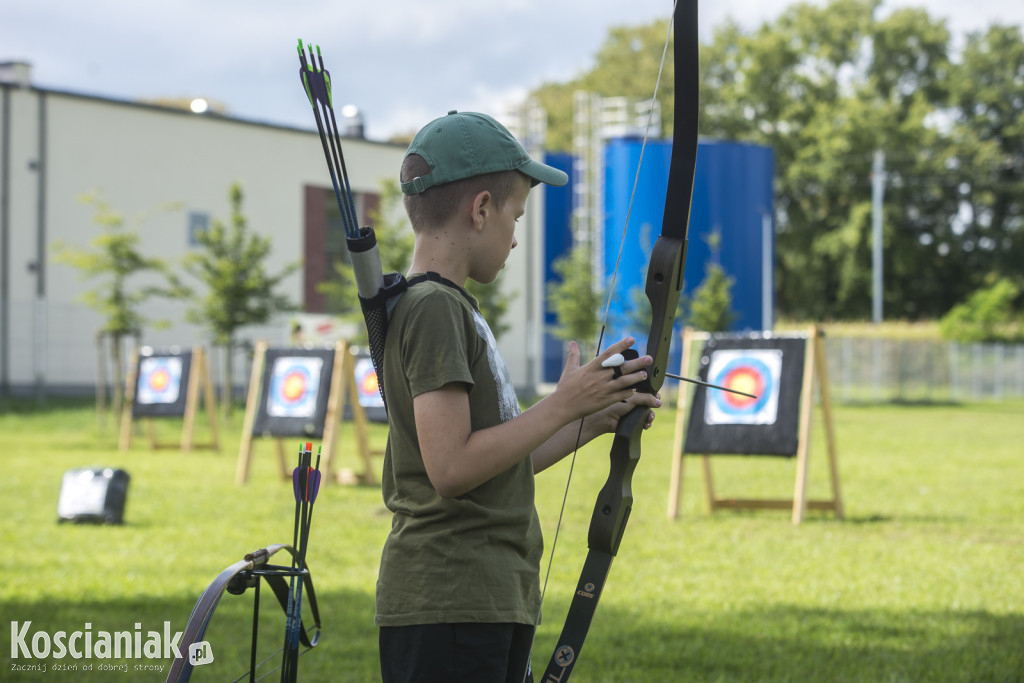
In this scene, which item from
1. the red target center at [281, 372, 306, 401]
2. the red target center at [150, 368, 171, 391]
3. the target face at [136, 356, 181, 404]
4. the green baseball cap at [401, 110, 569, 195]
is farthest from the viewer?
the red target center at [150, 368, 171, 391]

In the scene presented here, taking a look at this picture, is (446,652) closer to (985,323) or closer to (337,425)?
(337,425)

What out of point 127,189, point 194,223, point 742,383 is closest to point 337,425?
point 742,383

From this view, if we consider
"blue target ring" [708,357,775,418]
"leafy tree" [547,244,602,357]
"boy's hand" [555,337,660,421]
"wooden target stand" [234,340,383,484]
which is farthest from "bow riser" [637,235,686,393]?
"leafy tree" [547,244,602,357]

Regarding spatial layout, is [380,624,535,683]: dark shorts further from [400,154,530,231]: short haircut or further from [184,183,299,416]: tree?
[184,183,299,416]: tree

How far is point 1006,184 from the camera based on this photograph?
43.8 meters

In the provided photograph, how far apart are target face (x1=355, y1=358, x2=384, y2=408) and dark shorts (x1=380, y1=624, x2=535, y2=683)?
8789mm

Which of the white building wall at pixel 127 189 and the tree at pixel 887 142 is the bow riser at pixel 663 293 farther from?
the tree at pixel 887 142

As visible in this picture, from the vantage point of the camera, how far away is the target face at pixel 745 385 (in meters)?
7.22

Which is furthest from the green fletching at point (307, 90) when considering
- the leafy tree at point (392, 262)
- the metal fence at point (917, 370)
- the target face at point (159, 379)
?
the metal fence at point (917, 370)

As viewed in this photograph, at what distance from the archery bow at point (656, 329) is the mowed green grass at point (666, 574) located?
173cm

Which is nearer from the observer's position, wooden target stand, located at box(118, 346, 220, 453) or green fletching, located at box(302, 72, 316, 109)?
green fletching, located at box(302, 72, 316, 109)

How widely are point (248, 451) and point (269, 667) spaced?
18.1 feet

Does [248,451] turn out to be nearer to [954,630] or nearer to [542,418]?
[954,630]

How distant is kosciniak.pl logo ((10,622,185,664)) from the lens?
395 cm
